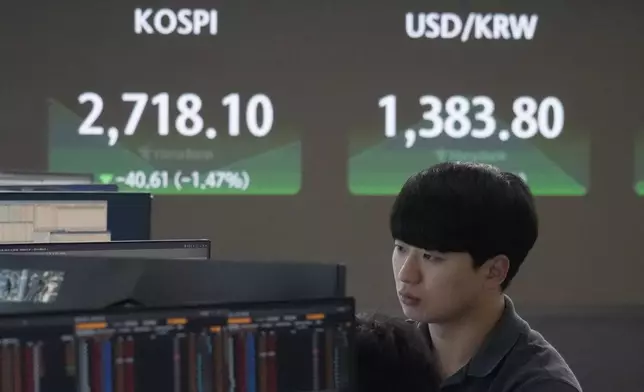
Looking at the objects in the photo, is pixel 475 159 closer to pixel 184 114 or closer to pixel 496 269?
pixel 184 114

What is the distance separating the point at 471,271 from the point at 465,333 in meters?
0.12

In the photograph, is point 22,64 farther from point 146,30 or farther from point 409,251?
point 409,251

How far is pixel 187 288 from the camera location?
1071 mm

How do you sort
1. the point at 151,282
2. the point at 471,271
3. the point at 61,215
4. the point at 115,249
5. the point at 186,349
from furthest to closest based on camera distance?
the point at 61,215, the point at 115,249, the point at 471,271, the point at 151,282, the point at 186,349

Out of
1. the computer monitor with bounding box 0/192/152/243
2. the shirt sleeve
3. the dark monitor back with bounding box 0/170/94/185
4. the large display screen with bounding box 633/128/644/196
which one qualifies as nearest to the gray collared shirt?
the shirt sleeve

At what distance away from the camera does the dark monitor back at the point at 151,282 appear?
103 cm

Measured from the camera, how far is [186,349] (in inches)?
35.8

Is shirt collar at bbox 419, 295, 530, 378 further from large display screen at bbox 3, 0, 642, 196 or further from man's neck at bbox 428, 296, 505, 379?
large display screen at bbox 3, 0, 642, 196

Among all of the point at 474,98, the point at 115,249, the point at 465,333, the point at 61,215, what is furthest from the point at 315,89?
the point at 465,333

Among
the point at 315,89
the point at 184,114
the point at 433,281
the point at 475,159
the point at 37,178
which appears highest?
the point at 315,89

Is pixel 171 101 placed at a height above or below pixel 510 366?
above

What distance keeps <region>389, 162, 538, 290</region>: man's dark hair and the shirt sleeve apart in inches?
7.0

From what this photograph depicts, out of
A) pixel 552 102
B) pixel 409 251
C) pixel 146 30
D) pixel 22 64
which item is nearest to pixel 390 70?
pixel 552 102

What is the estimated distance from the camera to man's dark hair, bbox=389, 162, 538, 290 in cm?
118
